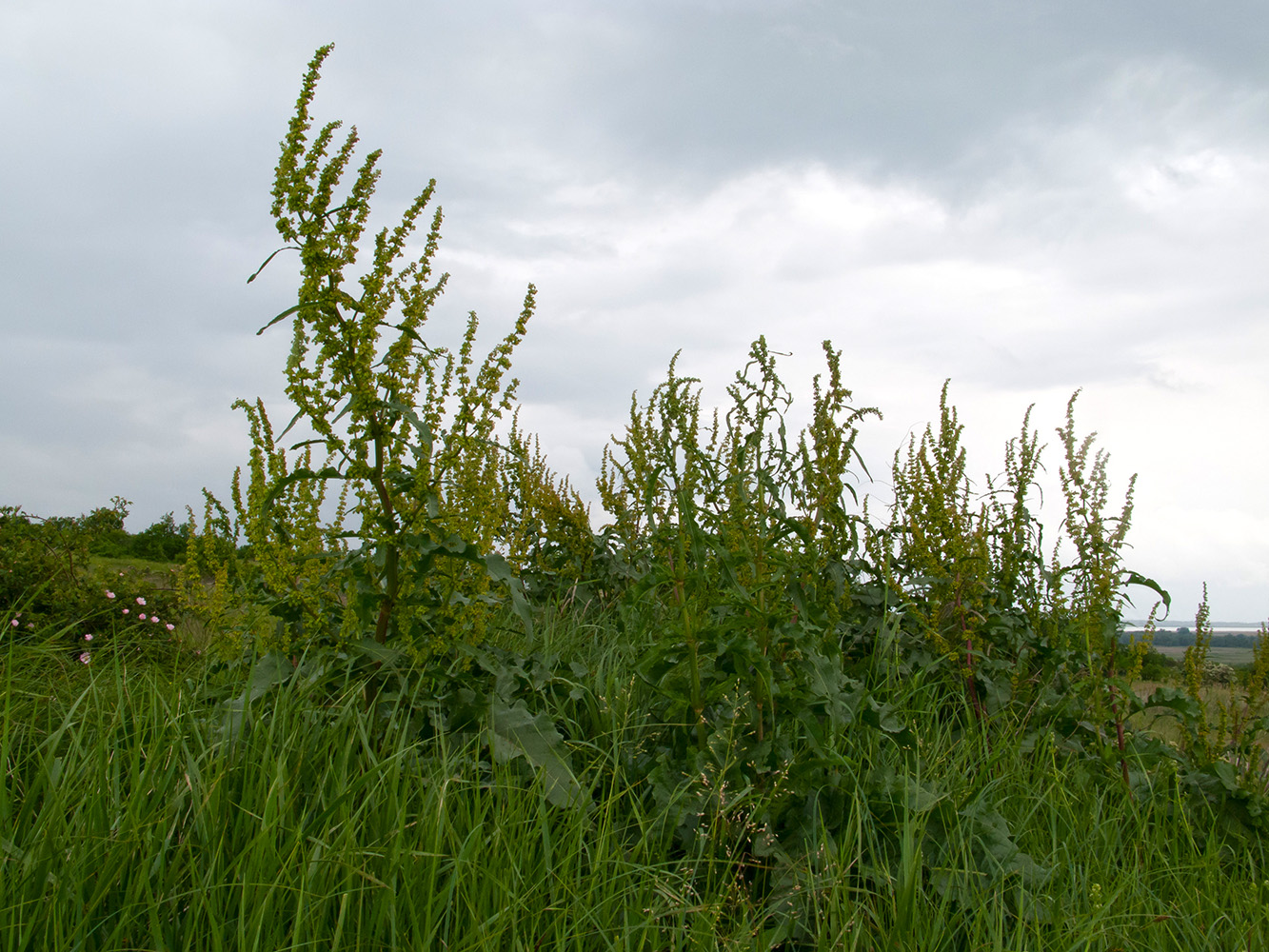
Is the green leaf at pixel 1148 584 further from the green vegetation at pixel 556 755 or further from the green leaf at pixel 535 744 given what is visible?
the green leaf at pixel 535 744

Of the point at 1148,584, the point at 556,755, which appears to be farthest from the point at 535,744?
the point at 1148,584

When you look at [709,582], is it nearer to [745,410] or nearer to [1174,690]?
[745,410]

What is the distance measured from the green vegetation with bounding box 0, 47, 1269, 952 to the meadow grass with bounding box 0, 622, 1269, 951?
2 cm

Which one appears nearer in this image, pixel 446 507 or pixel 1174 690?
pixel 446 507

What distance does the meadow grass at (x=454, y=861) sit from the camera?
2047 millimetres

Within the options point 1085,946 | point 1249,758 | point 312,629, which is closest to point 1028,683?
point 1249,758

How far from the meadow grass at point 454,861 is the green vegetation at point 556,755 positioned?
0.05ft

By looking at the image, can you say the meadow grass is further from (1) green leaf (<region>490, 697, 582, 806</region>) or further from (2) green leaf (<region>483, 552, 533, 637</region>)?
(2) green leaf (<region>483, 552, 533, 637</region>)

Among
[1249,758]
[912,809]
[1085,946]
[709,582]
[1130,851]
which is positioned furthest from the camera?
[1249,758]

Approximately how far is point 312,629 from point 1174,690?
3.53 m

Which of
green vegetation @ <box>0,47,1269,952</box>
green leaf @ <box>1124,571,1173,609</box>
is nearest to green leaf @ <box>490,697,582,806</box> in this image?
green vegetation @ <box>0,47,1269,952</box>

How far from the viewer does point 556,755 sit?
2688 mm

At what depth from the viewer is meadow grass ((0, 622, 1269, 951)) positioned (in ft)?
6.72

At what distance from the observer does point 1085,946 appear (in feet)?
7.94
